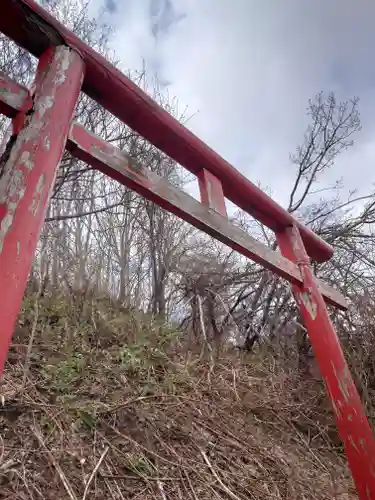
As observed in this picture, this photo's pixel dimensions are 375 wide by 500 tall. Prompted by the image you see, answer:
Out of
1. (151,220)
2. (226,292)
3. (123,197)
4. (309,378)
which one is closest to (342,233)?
(226,292)

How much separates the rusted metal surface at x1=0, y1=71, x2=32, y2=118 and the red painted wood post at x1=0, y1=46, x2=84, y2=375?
0.08 ft

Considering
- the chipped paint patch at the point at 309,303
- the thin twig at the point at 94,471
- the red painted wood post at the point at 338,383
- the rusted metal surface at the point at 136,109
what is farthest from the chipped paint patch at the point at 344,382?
the thin twig at the point at 94,471

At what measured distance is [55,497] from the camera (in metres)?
1.46

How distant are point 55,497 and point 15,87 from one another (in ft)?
4.94

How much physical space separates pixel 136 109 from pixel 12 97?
61cm

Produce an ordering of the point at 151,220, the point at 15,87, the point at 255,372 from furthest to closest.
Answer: the point at 151,220 → the point at 255,372 → the point at 15,87

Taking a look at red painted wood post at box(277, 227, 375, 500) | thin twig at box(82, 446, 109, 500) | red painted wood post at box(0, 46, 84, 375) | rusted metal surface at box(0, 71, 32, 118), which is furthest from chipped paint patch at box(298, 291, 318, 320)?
rusted metal surface at box(0, 71, 32, 118)

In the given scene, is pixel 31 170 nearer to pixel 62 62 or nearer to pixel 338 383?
pixel 62 62

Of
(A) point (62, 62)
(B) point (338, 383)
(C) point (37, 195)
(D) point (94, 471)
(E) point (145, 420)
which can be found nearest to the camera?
(C) point (37, 195)

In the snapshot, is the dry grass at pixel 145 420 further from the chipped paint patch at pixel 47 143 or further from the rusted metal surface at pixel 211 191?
the chipped paint patch at pixel 47 143

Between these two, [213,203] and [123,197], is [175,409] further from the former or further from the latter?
[123,197]

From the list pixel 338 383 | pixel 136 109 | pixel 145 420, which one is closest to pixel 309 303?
pixel 338 383

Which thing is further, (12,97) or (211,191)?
(211,191)

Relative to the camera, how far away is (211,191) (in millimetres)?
1795
